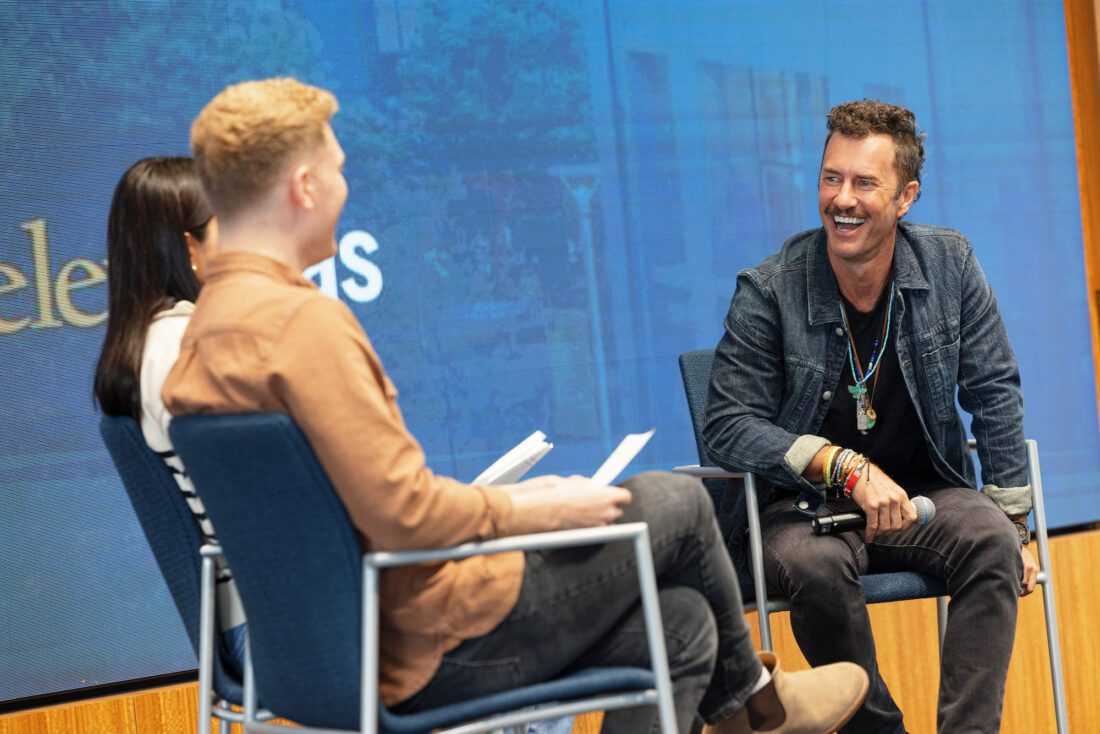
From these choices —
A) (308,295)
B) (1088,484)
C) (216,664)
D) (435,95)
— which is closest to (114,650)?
(216,664)

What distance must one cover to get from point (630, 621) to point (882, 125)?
1.56m

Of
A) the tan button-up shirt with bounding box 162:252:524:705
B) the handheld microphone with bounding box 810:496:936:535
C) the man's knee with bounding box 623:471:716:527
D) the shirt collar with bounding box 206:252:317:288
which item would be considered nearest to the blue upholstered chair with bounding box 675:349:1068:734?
the handheld microphone with bounding box 810:496:936:535

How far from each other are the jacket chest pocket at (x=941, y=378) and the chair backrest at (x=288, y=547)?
65.4 inches

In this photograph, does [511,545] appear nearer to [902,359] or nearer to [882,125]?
[902,359]

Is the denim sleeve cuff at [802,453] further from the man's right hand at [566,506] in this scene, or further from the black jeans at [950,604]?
the man's right hand at [566,506]

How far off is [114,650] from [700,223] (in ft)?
6.49

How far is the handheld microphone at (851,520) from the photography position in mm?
2734

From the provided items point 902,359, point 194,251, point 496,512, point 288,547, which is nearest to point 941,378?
point 902,359

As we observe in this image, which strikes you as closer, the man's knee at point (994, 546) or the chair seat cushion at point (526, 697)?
the chair seat cushion at point (526, 697)

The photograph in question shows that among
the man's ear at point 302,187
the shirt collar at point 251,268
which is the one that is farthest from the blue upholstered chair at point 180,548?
the man's ear at point 302,187

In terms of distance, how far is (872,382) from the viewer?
2.94 metres

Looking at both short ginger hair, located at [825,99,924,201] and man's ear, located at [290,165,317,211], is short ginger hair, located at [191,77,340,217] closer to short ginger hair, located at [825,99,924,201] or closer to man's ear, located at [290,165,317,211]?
man's ear, located at [290,165,317,211]

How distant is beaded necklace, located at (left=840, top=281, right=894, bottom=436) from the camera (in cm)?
292

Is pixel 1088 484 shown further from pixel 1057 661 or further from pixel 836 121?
pixel 836 121
